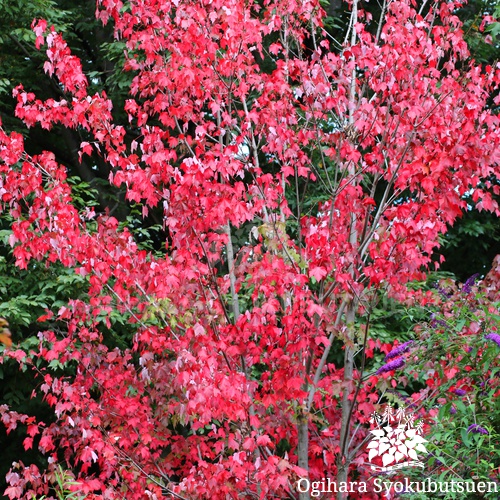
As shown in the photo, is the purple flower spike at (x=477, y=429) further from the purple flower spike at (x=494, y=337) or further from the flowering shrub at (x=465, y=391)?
the purple flower spike at (x=494, y=337)

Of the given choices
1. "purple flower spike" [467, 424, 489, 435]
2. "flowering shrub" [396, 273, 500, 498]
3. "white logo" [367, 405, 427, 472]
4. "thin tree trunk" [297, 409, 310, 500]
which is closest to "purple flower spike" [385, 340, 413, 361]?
"flowering shrub" [396, 273, 500, 498]

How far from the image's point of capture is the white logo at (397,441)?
459cm

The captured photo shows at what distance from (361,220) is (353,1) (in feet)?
6.28

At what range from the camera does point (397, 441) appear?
488cm

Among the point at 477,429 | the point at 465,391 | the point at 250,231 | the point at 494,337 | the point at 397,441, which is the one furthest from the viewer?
the point at 250,231

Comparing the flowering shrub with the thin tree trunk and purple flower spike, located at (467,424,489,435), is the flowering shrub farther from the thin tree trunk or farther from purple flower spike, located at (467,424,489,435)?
the thin tree trunk

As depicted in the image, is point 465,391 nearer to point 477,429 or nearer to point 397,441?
point 477,429

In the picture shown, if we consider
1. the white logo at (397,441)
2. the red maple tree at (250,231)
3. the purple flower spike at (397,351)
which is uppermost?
the red maple tree at (250,231)

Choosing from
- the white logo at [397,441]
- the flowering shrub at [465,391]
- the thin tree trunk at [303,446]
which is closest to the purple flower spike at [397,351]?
the flowering shrub at [465,391]

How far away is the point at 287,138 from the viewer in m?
5.39

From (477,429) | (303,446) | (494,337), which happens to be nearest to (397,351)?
(477,429)

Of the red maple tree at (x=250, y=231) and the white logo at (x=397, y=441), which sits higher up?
the red maple tree at (x=250, y=231)

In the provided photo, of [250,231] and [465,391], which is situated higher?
[250,231]

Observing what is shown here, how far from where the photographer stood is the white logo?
4593 mm
